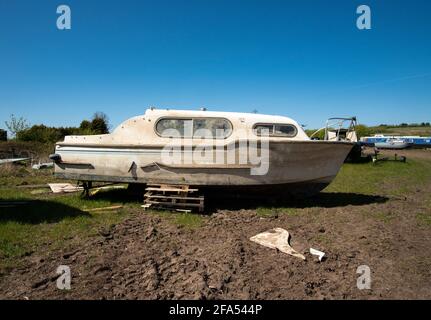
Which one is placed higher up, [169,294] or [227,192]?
[227,192]

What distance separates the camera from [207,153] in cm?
656

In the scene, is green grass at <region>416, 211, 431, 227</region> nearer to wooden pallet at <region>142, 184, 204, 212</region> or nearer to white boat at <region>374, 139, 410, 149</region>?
wooden pallet at <region>142, 184, 204, 212</region>

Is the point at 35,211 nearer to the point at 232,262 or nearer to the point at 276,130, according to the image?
the point at 232,262

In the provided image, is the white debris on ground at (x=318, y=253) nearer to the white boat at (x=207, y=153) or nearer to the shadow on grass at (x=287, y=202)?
the white boat at (x=207, y=153)

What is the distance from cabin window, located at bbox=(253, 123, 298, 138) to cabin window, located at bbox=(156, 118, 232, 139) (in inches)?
28.5

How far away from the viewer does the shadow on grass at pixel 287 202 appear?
727 cm

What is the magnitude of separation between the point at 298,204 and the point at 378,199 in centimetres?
255

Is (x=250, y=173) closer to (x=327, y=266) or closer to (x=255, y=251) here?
(x=255, y=251)

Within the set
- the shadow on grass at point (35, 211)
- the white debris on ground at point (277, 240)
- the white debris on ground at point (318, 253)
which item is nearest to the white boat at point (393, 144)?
the white debris on ground at point (277, 240)

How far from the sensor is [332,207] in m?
7.14

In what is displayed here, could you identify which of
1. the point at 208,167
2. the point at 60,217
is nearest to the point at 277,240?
the point at 208,167

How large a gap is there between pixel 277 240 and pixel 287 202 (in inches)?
119
